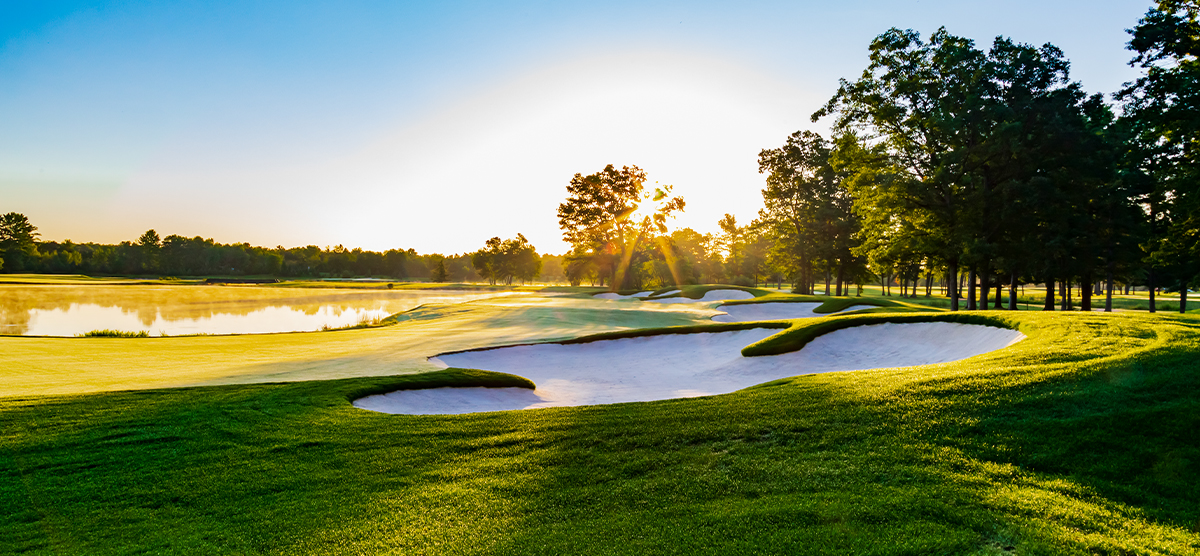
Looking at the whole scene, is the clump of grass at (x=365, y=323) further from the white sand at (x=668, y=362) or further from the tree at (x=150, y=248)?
the tree at (x=150, y=248)

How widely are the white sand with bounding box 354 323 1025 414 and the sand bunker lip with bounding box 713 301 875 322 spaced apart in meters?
11.3

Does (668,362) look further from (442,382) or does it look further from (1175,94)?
(1175,94)

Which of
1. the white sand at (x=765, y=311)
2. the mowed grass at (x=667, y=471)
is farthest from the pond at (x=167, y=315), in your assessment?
the white sand at (x=765, y=311)

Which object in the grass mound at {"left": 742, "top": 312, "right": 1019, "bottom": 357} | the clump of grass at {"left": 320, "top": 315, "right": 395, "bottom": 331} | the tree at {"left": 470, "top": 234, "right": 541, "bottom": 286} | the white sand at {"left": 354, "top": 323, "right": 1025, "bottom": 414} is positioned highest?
the tree at {"left": 470, "top": 234, "right": 541, "bottom": 286}

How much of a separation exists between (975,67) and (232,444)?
31.2 metres

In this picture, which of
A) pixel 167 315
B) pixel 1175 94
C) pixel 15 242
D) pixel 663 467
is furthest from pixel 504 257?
pixel 663 467

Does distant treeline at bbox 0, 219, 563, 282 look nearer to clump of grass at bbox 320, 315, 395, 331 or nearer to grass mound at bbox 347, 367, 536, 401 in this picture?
clump of grass at bbox 320, 315, 395, 331

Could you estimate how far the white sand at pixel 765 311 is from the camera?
27.0 metres

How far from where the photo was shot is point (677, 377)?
12.8 metres

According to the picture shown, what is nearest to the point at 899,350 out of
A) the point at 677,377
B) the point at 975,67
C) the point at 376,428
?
the point at 677,377

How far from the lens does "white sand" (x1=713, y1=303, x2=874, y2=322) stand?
26997 mm

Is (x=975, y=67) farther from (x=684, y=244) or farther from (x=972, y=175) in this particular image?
(x=684, y=244)

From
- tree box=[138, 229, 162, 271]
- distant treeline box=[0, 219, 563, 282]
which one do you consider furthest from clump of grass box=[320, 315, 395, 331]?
tree box=[138, 229, 162, 271]

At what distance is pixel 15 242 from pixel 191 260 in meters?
28.7
